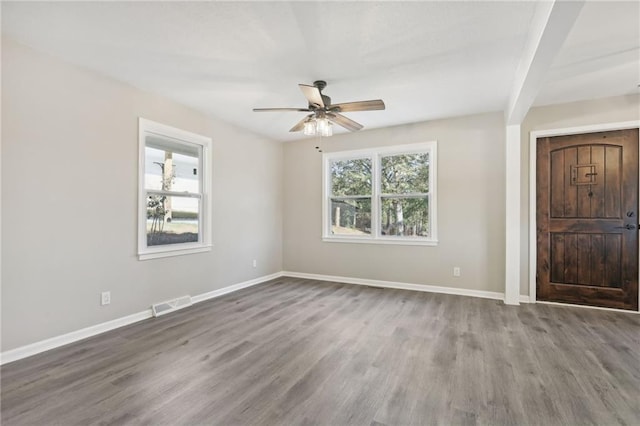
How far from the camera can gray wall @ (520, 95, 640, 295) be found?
3684mm

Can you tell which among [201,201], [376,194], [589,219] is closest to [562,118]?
[589,219]

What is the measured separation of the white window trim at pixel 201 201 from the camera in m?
3.45

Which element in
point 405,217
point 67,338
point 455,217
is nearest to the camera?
point 67,338

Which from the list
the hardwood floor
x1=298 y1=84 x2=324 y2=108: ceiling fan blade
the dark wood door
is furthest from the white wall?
the dark wood door

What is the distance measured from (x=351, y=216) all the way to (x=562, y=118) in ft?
10.9

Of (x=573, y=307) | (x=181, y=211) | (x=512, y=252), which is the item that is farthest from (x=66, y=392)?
(x=573, y=307)

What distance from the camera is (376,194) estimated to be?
5141mm

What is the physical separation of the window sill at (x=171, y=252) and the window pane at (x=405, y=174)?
305 cm

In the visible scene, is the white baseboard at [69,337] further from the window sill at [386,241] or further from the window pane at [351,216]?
the window pane at [351,216]

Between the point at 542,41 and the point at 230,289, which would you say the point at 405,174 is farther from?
the point at 230,289

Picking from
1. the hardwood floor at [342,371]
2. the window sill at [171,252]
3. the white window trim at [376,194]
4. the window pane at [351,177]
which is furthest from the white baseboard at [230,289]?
the window pane at [351,177]

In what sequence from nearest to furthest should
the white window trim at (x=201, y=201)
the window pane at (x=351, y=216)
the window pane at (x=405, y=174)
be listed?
the white window trim at (x=201, y=201) → the window pane at (x=405, y=174) → the window pane at (x=351, y=216)

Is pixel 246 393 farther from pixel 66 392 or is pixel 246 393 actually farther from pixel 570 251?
pixel 570 251

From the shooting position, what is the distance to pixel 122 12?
2186 mm
